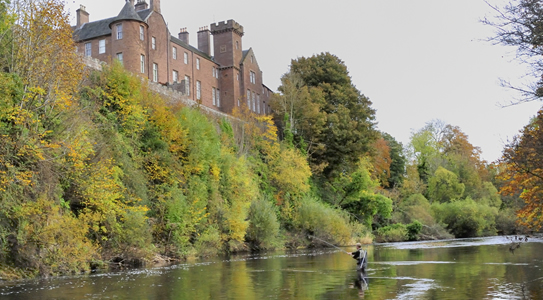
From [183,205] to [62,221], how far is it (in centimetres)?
1120

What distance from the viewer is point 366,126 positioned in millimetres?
65062

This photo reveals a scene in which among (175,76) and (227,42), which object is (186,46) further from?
(227,42)

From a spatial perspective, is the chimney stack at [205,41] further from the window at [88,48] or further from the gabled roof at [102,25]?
the window at [88,48]

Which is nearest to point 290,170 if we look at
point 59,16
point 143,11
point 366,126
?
point 366,126

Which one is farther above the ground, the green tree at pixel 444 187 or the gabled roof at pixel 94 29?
the gabled roof at pixel 94 29

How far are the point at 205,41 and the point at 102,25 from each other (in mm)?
17347

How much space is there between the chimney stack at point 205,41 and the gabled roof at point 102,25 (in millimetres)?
14900

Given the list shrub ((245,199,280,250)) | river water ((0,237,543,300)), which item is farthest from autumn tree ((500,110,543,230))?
shrub ((245,199,280,250))

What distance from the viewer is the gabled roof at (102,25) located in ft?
174

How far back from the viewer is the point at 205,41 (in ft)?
236

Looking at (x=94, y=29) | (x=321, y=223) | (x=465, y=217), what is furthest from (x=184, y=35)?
(x=465, y=217)

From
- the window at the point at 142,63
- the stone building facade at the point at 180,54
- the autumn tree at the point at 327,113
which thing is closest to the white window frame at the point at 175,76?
the stone building facade at the point at 180,54

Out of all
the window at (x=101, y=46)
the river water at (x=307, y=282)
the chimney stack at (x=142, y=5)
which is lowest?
the river water at (x=307, y=282)

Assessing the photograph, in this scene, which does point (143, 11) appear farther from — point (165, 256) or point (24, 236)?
point (24, 236)
